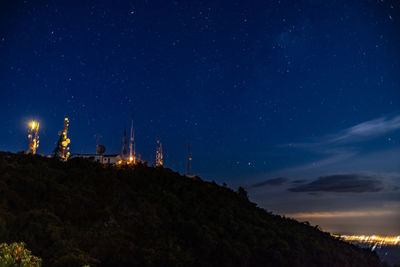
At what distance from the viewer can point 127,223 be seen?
27031mm

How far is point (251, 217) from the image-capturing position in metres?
42.1

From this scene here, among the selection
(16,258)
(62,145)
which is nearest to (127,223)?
(16,258)

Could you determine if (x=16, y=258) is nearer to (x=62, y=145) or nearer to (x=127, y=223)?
(x=127, y=223)

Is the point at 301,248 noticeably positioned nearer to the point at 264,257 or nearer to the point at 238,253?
the point at 264,257

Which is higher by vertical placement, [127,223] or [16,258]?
[127,223]

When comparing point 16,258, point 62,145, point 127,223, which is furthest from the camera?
point 62,145

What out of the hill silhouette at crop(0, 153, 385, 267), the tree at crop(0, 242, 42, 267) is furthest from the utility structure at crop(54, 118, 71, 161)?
the tree at crop(0, 242, 42, 267)

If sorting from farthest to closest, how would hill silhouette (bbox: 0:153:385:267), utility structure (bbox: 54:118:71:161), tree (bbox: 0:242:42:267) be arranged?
1. utility structure (bbox: 54:118:71:161)
2. hill silhouette (bbox: 0:153:385:267)
3. tree (bbox: 0:242:42:267)

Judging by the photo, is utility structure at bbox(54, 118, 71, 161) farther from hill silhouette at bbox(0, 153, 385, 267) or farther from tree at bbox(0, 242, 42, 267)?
tree at bbox(0, 242, 42, 267)

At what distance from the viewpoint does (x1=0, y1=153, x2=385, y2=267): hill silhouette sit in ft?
66.3

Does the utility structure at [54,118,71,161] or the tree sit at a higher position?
the utility structure at [54,118,71,161]

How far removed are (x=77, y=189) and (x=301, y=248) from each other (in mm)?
23816

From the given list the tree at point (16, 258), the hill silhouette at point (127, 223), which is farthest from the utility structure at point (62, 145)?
the tree at point (16, 258)

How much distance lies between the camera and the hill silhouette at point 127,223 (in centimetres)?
2022
